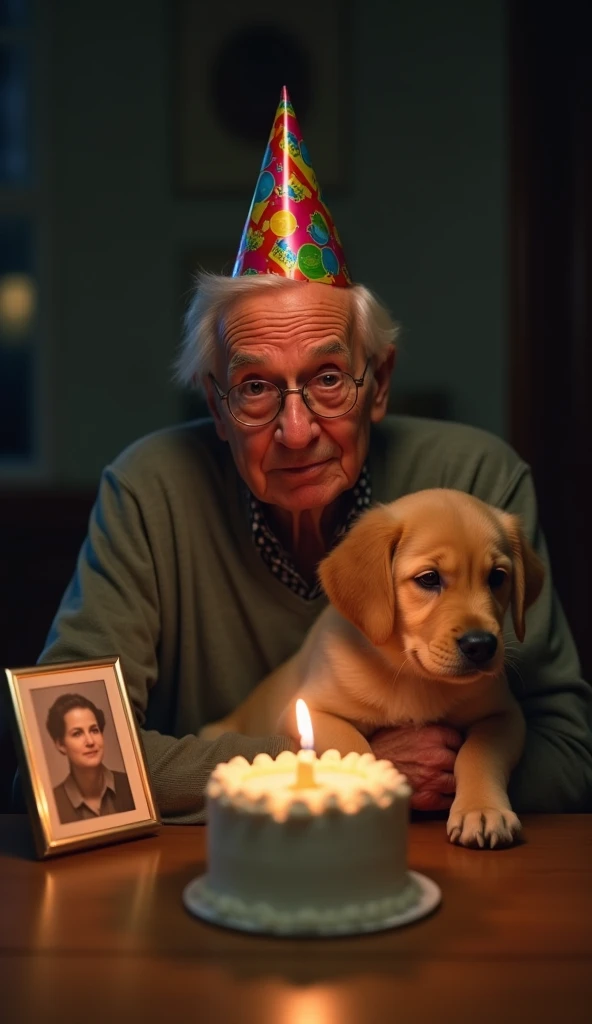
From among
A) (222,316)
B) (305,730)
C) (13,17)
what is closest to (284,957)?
(305,730)

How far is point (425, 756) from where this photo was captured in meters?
1.54

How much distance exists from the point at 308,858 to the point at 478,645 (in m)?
0.56

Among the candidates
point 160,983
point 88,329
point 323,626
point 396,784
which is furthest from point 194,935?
point 88,329

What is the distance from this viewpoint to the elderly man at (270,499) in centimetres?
177

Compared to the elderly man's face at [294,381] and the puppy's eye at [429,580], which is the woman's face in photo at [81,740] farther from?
the elderly man's face at [294,381]

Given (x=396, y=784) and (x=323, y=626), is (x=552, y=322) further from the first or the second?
(x=396, y=784)

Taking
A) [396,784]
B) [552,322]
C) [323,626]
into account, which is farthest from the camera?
[552,322]

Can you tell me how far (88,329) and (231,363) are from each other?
2.70m

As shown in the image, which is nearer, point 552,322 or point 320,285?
point 320,285

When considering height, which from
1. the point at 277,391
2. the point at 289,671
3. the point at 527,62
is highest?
the point at 527,62

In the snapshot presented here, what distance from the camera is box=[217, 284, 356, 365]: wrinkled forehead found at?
1.80 metres

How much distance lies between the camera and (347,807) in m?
0.96

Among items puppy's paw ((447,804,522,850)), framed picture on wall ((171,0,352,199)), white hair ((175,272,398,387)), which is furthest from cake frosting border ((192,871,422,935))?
framed picture on wall ((171,0,352,199))

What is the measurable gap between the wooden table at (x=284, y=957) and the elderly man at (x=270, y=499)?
435 mm
